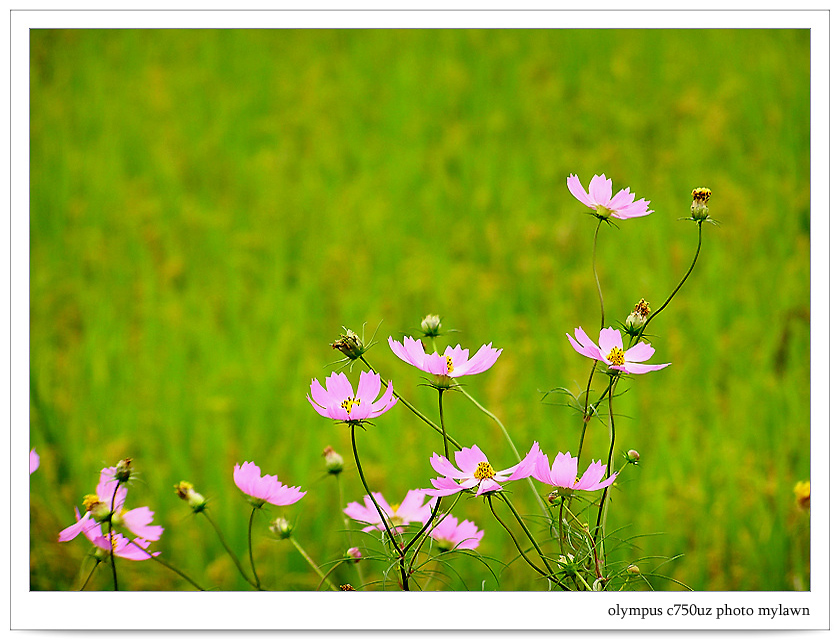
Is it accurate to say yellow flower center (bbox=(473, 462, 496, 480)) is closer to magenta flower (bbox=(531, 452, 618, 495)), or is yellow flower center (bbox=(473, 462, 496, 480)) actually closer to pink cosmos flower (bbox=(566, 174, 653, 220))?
magenta flower (bbox=(531, 452, 618, 495))

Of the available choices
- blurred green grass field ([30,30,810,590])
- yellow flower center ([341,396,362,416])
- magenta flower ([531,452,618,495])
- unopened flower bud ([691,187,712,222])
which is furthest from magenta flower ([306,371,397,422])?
blurred green grass field ([30,30,810,590])

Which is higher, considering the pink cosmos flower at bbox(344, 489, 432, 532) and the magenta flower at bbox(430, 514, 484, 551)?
the pink cosmos flower at bbox(344, 489, 432, 532)

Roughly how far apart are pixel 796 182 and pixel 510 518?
0.84 metres

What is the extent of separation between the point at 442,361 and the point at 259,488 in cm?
17

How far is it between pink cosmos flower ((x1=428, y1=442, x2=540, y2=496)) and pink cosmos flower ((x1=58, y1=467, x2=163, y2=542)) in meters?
0.23

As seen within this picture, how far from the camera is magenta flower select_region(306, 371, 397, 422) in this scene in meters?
0.44

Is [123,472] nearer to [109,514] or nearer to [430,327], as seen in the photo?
[109,514]

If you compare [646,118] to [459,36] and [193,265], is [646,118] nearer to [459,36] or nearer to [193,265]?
[459,36]

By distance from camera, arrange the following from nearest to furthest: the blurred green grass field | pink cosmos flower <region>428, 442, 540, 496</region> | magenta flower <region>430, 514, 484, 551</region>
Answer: pink cosmos flower <region>428, 442, 540, 496</region>, magenta flower <region>430, 514, 484, 551</region>, the blurred green grass field

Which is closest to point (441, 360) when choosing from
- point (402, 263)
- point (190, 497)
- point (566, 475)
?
point (566, 475)
